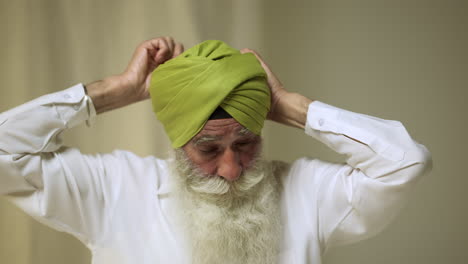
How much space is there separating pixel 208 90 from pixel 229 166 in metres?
0.24

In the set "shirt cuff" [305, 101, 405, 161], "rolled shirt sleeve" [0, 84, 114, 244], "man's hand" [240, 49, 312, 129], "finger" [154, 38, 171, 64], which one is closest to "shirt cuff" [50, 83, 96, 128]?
"rolled shirt sleeve" [0, 84, 114, 244]

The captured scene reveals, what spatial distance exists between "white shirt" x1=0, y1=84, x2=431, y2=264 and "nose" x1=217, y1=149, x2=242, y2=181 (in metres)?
0.26

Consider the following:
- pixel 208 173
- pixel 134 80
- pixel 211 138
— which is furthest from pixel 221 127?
pixel 134 80

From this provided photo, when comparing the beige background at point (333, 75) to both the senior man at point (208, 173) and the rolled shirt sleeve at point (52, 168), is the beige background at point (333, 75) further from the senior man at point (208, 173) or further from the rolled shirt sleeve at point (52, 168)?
the rolled shirt sleeve at point (52, 168)

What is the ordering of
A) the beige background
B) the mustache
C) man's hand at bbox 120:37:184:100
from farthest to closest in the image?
1. the beige background
2. man's hand at bbox 120:37:184:100
3. the mustache

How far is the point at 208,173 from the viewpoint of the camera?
154 centimetres

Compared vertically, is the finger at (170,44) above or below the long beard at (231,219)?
above

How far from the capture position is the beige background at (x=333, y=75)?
7.92ft

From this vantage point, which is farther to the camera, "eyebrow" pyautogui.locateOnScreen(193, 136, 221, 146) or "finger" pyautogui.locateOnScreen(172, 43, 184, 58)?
"finger" pyautogui.locateOnScreen(172, 43, 184, 58)

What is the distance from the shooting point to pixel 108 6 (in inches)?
95.2

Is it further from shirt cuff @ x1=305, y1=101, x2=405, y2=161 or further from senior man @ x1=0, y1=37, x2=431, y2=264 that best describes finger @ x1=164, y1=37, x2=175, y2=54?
shirt cuff @ x1=305, y1=101, x2=405, y2=161

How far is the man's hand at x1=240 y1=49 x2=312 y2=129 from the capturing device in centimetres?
159

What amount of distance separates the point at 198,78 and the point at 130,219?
21.3 inches

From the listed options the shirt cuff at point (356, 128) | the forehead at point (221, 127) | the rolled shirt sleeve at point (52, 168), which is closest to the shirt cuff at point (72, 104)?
the rolled shirt sleeve at point (52, 168)
